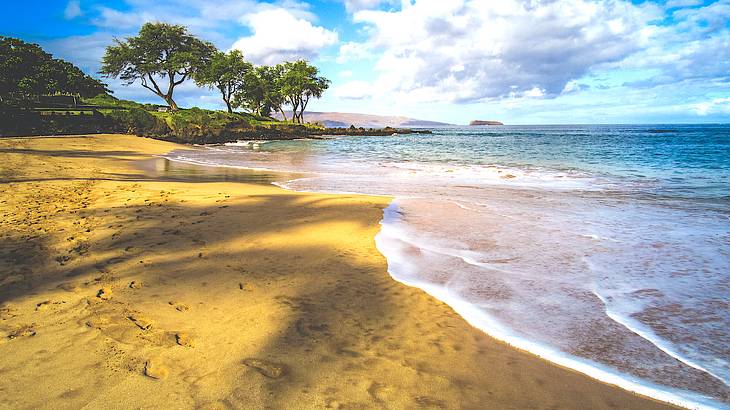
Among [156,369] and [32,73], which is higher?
[32,73]

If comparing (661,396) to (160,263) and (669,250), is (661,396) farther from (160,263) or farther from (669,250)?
(160,263)

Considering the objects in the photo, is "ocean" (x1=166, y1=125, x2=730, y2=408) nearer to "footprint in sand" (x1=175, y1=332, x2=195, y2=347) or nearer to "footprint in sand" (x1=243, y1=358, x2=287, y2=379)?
"footprint in sand" (x1=243, y1=358, x2=287, y2=379)

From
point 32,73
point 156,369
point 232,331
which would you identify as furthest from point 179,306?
point 32,73

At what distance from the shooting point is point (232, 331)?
3.30 metres

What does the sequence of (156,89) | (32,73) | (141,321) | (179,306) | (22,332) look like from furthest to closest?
(156,89)
(32,73)
(179,306)
(141,321)
(22,332)

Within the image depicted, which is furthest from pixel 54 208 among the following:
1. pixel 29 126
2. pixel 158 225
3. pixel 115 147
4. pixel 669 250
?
pixel 29 126

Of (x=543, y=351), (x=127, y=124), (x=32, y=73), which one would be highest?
(x=32, y=73)

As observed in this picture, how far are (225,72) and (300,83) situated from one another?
44.2ft

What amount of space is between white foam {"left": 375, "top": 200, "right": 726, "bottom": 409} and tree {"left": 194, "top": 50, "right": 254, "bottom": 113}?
207 feet

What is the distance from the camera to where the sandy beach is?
255cm

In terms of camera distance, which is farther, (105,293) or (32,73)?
(32,73)

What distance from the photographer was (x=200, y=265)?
484 centimetres

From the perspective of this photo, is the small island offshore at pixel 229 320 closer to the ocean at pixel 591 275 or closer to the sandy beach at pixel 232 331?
the sandy beach at pixel 232 331

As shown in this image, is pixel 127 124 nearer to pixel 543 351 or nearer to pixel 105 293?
pixel 105 293
